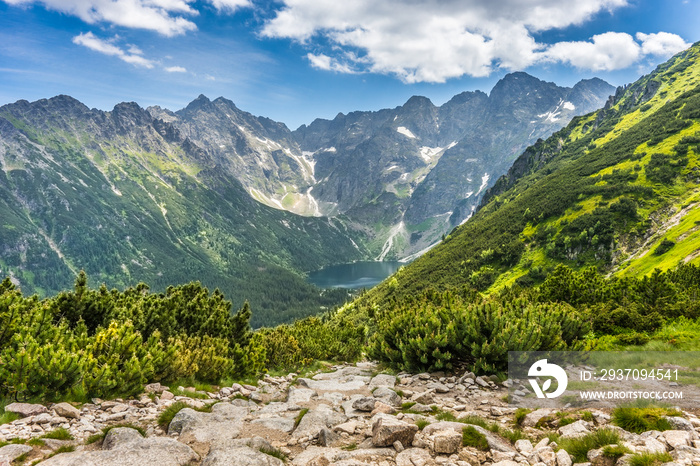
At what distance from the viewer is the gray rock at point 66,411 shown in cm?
1055

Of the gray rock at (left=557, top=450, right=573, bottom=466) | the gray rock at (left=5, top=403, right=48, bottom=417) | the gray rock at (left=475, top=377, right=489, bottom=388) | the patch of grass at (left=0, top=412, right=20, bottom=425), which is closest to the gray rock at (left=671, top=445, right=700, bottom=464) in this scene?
the gray rock at (left=557, top=450, right=573, bottom=466)

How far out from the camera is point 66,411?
10.5 m

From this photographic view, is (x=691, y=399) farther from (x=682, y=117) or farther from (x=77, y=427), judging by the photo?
(x=682, y=117)

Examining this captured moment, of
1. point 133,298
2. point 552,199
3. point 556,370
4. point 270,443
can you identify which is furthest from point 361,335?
point 552,199

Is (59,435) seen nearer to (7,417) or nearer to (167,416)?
(7,417)

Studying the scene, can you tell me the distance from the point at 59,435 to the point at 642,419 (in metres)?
14.6

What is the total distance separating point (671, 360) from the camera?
14.0 metres

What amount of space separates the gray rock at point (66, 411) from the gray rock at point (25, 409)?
0.35 meters

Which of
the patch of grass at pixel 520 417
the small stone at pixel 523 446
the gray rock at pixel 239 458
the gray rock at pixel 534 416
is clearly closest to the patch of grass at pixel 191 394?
the gray rock at pixel 239 458

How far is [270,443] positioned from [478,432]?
5755 mm

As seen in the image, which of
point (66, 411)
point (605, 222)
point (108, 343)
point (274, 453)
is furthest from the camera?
point (605, 222)

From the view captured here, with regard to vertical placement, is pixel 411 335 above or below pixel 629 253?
below

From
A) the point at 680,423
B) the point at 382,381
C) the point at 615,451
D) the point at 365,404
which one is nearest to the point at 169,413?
the point at 365,404

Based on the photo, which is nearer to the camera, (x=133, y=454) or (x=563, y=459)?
(x=563, y=459)
